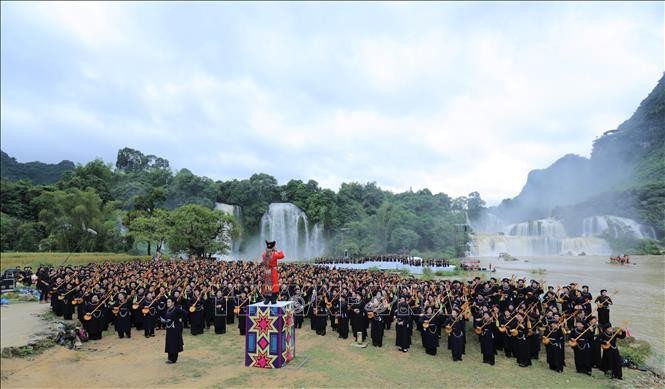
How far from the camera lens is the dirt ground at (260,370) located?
27.9ft

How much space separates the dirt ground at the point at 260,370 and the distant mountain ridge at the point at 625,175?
19.8 metres

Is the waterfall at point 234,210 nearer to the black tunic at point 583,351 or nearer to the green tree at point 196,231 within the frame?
the green tree at point 196,231

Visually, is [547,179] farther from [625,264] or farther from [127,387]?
[127,387]

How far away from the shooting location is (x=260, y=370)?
9.52 m

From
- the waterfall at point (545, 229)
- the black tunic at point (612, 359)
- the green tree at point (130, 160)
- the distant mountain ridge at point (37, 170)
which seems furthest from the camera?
the green tree at point (130, 160)

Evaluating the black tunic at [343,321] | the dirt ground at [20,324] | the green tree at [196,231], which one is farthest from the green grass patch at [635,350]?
the green tree at [196,231]

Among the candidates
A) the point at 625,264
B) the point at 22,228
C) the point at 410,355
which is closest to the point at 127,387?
the point at 410,355

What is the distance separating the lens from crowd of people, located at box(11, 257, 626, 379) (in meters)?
11.1

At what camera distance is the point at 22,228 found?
72.0 feet

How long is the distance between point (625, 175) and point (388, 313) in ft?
128

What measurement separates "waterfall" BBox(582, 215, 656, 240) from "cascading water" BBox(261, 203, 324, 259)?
1519 inches

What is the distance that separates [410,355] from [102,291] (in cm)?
954

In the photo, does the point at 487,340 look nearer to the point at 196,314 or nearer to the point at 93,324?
the point at 196,314

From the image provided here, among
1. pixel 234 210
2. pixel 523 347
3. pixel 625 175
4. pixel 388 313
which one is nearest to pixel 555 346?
pixel 523 347
